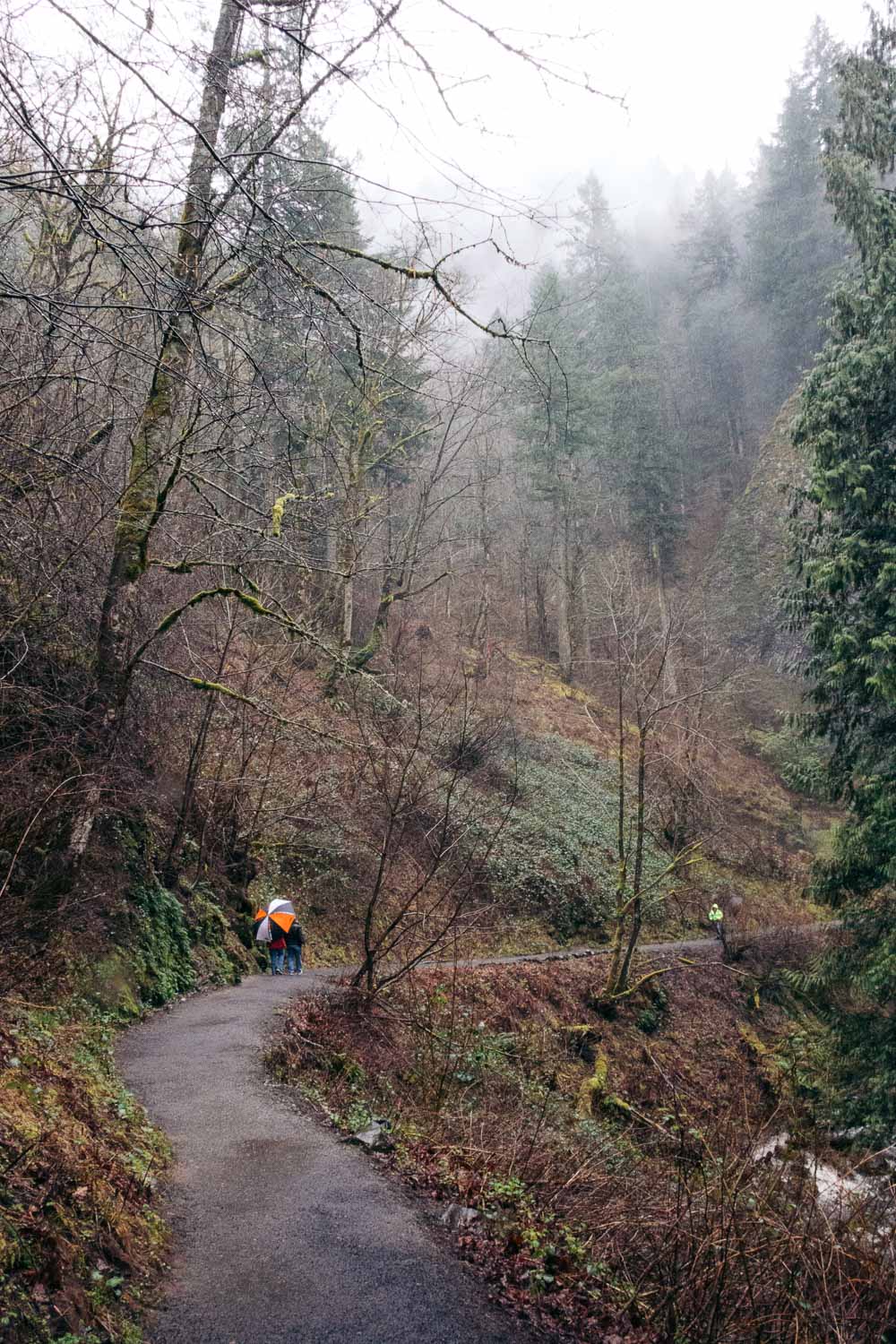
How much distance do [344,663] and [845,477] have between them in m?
8.62

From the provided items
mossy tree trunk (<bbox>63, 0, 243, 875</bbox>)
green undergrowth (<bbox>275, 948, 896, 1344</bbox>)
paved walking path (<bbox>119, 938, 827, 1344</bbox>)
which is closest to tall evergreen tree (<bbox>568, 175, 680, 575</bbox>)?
mossy tree trunk (<bbox>63, 0, 243, 875</bbox>)

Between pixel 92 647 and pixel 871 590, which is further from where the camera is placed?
pixel 871 590

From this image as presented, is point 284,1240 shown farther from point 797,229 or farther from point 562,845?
point 797,229

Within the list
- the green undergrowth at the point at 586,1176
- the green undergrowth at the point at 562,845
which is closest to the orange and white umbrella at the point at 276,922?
the green undergrowth at the point at 586,1176

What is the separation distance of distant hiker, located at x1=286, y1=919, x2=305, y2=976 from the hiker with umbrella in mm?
102

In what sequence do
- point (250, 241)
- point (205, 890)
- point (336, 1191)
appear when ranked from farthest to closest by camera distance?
1. point (205, 890)
2. point (336, 1191)
3. point (250, 241)

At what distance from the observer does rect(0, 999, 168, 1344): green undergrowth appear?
3045 millimetres

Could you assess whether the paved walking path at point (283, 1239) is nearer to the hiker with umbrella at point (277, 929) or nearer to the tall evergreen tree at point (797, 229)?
the hiker with umbrella at point (277, 929)

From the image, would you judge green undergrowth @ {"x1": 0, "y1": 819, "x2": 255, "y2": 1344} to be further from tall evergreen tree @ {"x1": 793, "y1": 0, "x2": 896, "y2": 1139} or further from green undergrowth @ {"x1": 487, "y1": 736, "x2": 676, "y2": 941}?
green undergrowth @ {"x1": 487, "y1": 736, "x2": 676, "y2": 941}

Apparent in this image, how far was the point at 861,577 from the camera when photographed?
12.5 m

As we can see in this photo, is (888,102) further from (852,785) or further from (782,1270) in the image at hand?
(782,1270)

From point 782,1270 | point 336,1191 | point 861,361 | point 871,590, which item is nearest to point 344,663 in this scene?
point 336,1191

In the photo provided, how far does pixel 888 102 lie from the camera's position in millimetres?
13867

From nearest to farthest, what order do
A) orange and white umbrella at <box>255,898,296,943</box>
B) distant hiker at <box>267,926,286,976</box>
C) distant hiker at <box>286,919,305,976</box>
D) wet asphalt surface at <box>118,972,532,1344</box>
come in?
wet asphalt surface at <box>118,972,532,1344</box>
orange and white umbrella at <box>255,898,296,943</box>
distant hiker at <box>267,926,286,976</box>
distant hiker at <box>286,919,305,976</box>
